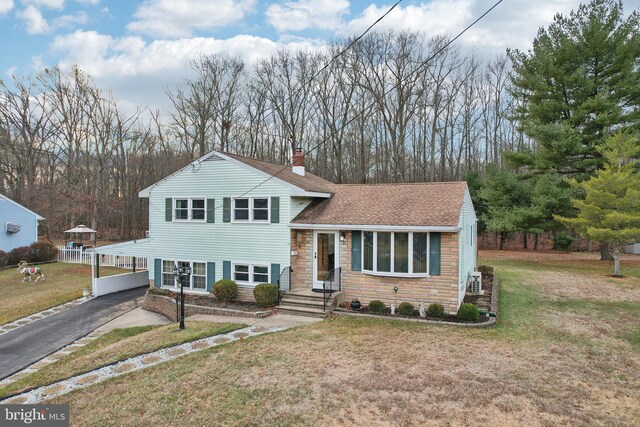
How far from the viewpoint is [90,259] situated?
83.9 feet

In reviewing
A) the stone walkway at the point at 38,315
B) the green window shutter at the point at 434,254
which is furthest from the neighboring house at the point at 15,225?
the green window shutter at the point at 434,254

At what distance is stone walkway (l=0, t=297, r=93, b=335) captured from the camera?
1302 cm

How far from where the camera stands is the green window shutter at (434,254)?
11516 millimetres

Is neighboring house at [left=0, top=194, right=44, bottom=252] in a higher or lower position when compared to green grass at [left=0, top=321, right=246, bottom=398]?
higher

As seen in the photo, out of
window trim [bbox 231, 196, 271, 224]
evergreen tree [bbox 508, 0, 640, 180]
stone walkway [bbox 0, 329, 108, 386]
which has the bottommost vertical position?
stone walkway [bbox 0, 329, 108, 386]

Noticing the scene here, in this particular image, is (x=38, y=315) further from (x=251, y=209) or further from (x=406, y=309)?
(x=406, y=309)

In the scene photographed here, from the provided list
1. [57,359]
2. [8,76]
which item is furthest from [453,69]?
[8,76]

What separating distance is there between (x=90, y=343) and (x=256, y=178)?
289 inches

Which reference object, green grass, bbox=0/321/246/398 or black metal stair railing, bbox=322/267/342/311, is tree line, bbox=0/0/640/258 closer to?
black metal stair railing, bbox=322/267/342/311

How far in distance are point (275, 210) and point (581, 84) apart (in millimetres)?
20026

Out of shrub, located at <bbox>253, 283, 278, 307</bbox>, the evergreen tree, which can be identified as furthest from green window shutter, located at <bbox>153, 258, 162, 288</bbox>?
the evergreen tree

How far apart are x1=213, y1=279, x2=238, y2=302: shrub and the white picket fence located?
1005 cm

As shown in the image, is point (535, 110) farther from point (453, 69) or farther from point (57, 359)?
point (57, 359)

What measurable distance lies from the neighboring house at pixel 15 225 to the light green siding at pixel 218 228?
1715cm
